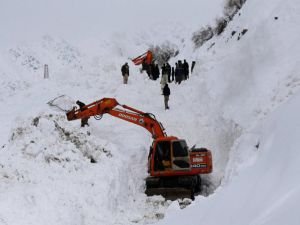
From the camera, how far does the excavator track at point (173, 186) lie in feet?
56.9

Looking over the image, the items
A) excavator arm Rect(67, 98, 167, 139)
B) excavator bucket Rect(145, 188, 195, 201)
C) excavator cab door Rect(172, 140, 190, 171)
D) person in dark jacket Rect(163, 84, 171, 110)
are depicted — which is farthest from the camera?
person in dark jacket Rect(163, 84, 171, 110)

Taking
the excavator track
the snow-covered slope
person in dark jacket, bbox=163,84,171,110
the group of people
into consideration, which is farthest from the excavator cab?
the group of people

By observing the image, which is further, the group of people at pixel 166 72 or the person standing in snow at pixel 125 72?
the group of people at pixel 166 72

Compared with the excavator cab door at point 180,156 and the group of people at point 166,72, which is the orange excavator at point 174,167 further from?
the group of people at point 166,72

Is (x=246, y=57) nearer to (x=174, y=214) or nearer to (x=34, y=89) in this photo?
(x=34, y=89)

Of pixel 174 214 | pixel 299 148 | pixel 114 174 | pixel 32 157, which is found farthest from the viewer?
pixel 114 174

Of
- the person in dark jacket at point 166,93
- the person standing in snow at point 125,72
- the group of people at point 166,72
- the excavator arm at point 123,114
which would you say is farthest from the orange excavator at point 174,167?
the person standing in snow at point 125,72

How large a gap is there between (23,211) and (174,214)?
3290 mm

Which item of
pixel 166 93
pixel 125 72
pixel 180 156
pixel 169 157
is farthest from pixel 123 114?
pixel 125 72

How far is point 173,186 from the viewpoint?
17703mm

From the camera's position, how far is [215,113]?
2289 centimetres

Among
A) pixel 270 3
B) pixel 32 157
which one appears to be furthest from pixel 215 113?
pixel 32 157

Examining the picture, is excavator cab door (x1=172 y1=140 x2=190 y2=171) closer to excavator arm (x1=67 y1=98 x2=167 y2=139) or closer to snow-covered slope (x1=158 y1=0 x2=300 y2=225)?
excavator arm (x1=67 y1=98 x2=167 y2=139)

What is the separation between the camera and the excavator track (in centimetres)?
1733
